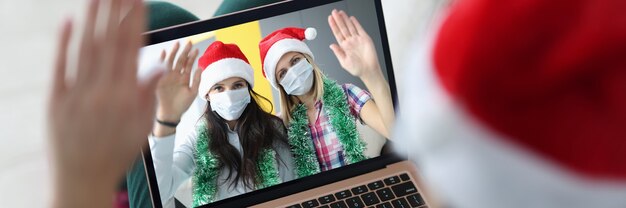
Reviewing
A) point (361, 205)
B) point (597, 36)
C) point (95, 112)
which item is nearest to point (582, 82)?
point (597, 36)

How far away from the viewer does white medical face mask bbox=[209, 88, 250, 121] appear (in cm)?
73

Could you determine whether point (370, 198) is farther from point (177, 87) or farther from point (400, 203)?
point (177, 87)

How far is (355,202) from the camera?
750 millimetres

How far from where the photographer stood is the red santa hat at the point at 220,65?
2.35 feet

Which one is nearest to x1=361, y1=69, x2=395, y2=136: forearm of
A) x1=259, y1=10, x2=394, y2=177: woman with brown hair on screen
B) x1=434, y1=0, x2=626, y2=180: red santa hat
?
x1=259, y1=10, x2=394, y2=177: woman with brown hair on screen

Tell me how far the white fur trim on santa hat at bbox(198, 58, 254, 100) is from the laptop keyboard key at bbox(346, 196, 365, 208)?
0.17m

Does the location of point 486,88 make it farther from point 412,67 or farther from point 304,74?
point 304,74

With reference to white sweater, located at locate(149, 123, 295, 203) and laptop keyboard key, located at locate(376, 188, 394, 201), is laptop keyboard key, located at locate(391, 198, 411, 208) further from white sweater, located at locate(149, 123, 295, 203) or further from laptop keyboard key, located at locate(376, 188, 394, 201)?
white sweater, located at locate(149, 123, 295, 203)

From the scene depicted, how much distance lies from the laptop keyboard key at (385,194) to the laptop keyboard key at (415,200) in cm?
2

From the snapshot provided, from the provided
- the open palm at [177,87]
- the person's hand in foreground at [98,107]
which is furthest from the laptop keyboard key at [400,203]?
the person's hand in foreground at [98,107]

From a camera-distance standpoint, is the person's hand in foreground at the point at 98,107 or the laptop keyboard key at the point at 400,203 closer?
the person's hand in foreground at the point at 98,107

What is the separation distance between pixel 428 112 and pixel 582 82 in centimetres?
6

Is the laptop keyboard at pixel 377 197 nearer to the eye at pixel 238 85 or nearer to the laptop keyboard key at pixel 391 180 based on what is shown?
the laptop keyboard key at pixel 391 180

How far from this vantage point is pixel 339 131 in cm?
77
